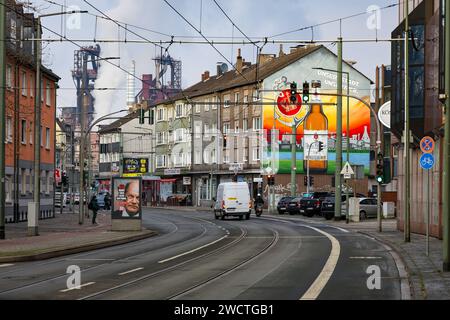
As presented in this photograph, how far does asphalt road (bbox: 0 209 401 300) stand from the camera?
46.8 feet

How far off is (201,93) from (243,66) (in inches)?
234

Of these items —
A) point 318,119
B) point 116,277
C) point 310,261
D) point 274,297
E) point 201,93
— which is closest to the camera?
point 274,297

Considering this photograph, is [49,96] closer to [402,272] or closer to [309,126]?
[309,126]

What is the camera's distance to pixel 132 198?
36.9 m

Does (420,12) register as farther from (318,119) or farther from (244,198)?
(318,119)

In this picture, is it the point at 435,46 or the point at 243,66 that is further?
the point at 243,66

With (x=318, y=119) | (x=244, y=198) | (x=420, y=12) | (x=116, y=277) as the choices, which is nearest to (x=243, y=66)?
(x=318, y=119)

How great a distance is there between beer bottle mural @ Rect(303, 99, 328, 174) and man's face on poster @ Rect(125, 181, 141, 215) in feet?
147

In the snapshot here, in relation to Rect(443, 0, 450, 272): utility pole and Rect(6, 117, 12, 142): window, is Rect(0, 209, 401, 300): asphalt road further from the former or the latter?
Rect(6, 117, 12, 142): window

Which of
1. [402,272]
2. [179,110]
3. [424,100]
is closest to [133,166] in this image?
[424,100]

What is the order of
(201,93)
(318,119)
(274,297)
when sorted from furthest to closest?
1. (201,93)
2. (318,119)
3. (274,297)

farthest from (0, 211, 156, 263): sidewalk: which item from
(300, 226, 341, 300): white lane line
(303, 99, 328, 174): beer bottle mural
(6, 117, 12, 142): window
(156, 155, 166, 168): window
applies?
(156, 155, 166, 168): window

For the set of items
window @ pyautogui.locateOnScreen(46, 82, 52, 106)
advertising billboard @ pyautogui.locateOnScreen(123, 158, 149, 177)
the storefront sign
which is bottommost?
the storefront sign

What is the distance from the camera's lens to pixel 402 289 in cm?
1481
